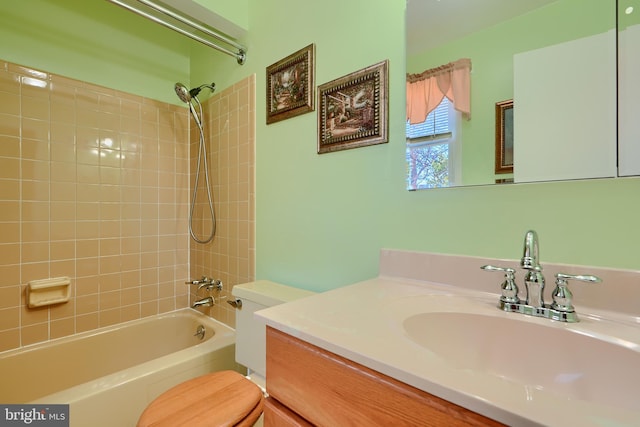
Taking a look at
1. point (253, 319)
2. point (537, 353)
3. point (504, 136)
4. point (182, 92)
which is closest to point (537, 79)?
point (504, 136)

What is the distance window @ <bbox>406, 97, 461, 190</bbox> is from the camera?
883 millimetres

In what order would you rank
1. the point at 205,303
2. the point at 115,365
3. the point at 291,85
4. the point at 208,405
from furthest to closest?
the point at 205,303 → the point at 115,365 → the point at 291,85 → the point at 208,405

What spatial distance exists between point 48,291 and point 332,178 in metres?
1.71

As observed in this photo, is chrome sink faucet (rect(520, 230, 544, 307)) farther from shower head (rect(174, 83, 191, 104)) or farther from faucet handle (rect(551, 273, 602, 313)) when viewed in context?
shower head (rect(174, 83, 191, 104))

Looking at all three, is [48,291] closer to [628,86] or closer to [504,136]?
[504,136]

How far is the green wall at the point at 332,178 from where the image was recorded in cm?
70

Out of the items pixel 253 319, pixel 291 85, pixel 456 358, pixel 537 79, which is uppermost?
pixel 291 85

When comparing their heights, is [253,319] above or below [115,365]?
above

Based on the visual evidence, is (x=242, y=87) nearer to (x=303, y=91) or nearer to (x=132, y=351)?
(x=303, y=91)

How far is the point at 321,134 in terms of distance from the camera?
1208 millimetres

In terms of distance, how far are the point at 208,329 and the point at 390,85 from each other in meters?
1.71

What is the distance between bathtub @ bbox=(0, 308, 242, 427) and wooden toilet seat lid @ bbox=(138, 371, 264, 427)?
39cm

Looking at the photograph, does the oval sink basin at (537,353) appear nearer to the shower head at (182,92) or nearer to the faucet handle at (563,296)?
the faucet handle at (563,296)

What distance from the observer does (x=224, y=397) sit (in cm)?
90
